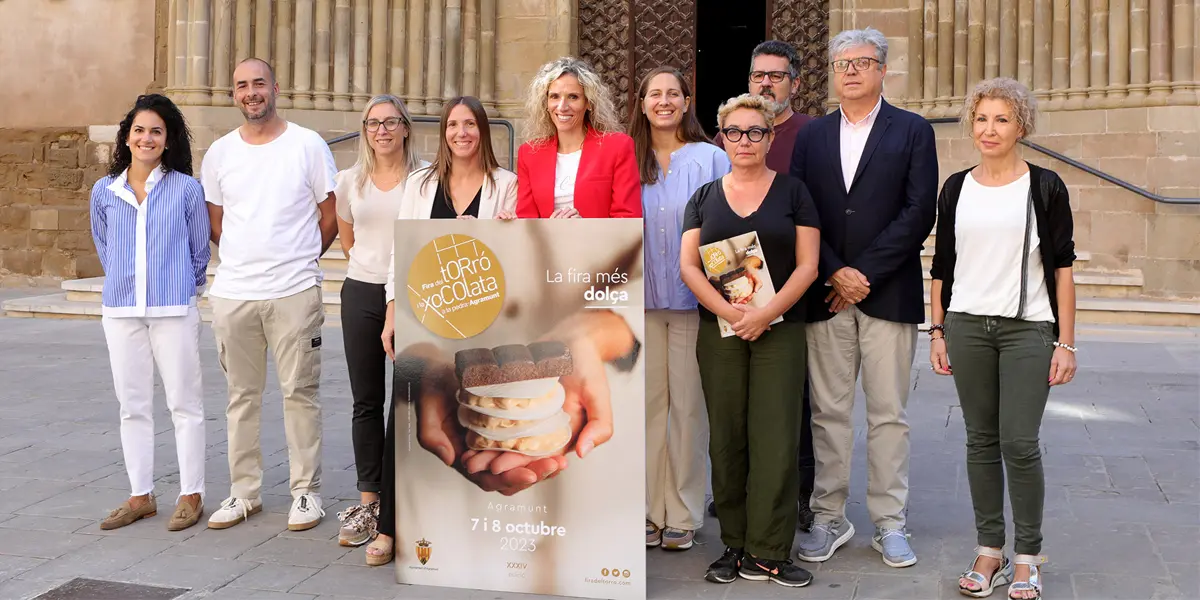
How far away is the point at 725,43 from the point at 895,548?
45.8ft

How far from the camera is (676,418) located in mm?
4535

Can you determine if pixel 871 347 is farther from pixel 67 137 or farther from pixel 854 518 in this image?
pixel 67 137

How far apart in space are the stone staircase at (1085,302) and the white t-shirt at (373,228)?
5163 mm

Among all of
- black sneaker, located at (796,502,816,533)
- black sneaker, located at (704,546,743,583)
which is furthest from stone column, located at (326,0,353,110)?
black sneaker, located at (704,546,743,583)

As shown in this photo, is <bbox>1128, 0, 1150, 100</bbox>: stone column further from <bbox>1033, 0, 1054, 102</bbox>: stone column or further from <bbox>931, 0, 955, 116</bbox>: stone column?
<bbox>931, 0, 955, 116</bbox>: stone column

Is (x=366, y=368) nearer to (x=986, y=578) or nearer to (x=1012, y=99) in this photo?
(x=986, y=578)

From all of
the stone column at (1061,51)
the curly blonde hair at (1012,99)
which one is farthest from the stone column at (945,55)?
the curly blonde hair at (1012,99)

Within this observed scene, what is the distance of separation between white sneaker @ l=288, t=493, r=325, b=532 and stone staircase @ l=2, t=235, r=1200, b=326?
5027 millimetres

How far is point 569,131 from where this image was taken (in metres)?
4.34

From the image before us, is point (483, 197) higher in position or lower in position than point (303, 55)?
lower

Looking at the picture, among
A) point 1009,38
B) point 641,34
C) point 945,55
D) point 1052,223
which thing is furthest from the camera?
point 641,34

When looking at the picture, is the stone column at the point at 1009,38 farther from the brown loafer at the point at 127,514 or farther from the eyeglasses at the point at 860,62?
the brown loafer at the point at 127,514

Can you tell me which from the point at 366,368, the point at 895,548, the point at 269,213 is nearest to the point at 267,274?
the point at 269,213

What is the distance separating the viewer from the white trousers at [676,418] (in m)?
4.49
